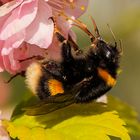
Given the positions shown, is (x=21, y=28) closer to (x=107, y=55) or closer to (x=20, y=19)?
(x=20, y=19)

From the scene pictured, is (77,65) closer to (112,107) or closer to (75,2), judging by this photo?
(75,2)

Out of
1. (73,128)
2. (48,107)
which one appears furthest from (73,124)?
(48,107)

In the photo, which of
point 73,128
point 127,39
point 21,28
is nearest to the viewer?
point 21,28

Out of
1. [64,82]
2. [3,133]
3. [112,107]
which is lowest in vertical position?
[112,107]

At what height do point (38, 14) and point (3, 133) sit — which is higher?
point (38, 14)

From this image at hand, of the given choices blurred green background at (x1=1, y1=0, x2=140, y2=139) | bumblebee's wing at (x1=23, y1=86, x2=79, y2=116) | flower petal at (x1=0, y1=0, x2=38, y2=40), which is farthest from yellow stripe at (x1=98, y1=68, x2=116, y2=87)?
blurred green background at (x1=1, y1=0, x2=140, y2=139)

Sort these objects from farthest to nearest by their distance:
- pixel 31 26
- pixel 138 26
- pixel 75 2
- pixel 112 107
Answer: pixel 138 26 → pixel 112 107 → pixel 75 2 → pixel 31 26

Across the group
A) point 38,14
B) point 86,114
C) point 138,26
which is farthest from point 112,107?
point 138,26
